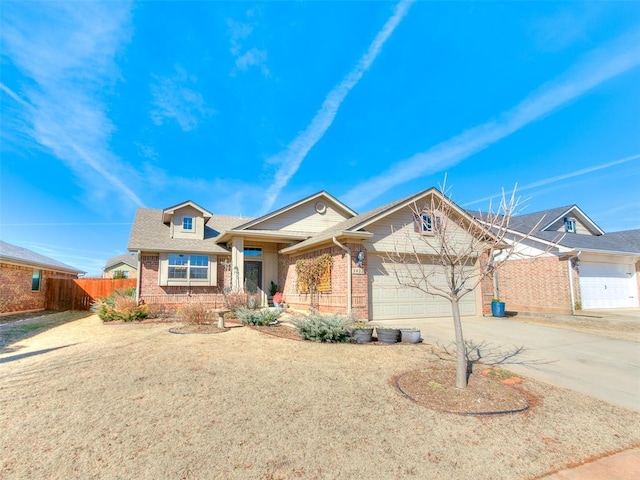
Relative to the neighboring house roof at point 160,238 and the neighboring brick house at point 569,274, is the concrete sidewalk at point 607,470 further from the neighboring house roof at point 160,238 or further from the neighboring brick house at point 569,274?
the neighboring house roof at point 160,238

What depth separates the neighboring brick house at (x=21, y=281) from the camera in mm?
15500

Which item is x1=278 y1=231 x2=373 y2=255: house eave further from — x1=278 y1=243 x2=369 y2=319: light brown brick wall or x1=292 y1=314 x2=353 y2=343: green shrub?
x1=292 y1=314 x2=353 y2=343: green shrub

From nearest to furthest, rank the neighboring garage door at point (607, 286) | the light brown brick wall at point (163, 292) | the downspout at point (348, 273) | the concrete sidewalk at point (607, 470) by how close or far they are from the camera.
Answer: the concrete sidewalk at point (607, 470) < the downspout at point (348, 273) < the light brown brick wall at point (163, 292) < the neighboring garage door at point (607, 286)

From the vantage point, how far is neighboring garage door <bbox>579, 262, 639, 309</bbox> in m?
15.9

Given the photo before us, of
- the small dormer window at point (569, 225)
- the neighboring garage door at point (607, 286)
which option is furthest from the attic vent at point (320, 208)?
the small dormer window at point (569, 225)

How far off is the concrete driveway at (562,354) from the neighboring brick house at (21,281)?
17.9m

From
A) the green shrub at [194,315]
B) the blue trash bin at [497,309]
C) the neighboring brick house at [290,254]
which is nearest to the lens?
the green shrub at [194,315]

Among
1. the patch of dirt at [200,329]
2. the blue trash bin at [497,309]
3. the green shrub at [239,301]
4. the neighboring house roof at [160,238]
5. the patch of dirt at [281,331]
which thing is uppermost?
the neighboring house roof at [160,238]

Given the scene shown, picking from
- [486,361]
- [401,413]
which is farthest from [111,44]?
[486,361]

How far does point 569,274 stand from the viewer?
15.4 m

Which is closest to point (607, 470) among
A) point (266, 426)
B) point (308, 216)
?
point (266, 426)

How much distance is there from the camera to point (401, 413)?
4.07 metres

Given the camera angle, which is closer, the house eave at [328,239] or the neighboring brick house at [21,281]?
the house eave at [328,239]

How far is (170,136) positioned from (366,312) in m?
14.7
